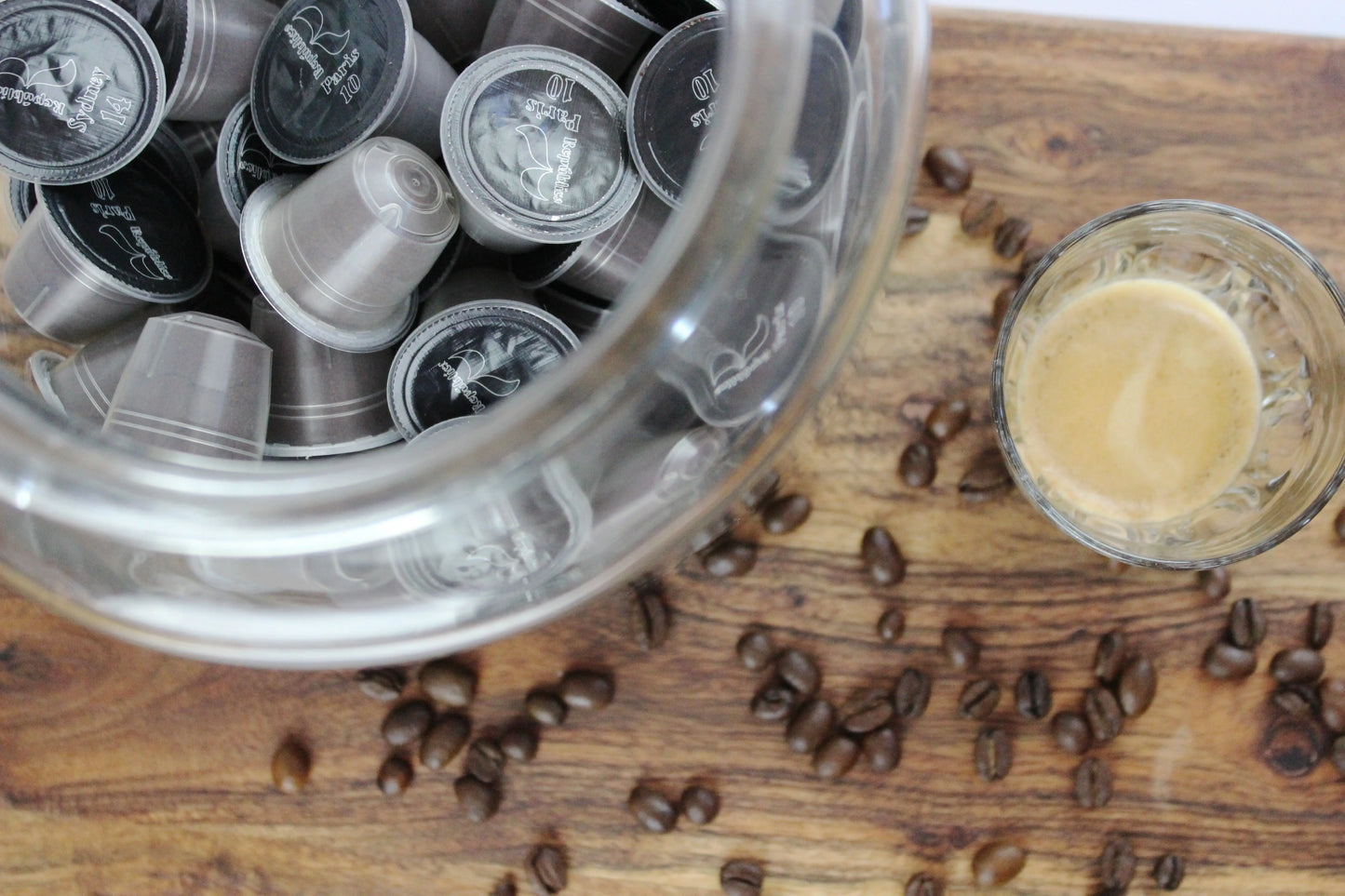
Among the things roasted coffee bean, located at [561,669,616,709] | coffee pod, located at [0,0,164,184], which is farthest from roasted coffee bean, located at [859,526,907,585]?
coffee pod, located at [0,0,164,184]

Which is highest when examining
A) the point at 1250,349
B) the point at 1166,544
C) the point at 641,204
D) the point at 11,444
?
the point at 1250,349

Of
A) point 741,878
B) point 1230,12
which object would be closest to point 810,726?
point 741,878

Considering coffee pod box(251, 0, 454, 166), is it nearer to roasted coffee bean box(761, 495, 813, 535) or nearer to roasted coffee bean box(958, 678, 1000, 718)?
roasted coffee bean box(761, 495, 813, 535)

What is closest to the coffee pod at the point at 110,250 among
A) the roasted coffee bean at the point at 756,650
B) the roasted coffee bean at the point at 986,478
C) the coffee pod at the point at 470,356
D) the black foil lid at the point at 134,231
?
the black foil lid at the point at 134,231

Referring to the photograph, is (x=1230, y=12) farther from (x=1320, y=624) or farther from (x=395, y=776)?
(x=395, y=776)

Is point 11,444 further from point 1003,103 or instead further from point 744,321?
point 1003,103

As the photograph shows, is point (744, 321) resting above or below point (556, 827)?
above

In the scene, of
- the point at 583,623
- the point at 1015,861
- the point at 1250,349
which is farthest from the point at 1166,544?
the point at 583,623
